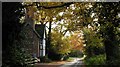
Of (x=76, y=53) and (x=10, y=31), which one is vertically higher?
(x=10, y=31)

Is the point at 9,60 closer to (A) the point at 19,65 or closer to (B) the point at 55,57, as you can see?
(A) the point at 19,65

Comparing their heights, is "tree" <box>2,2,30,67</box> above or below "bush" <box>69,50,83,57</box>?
above

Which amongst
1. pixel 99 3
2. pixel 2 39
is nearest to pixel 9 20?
pixel 2 39

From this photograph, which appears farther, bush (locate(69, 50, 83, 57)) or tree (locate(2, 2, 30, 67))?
bush (locate(69, 50, 83, 57))

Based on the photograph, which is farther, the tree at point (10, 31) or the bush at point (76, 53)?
the bush at point (76, 53)

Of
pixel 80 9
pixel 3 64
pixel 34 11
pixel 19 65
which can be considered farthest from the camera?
pixel 19 65

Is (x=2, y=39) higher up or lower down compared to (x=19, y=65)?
higher up

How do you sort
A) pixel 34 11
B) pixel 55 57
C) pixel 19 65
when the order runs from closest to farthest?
pixel 34 11 < pixel 19 65 < pixel 55 57

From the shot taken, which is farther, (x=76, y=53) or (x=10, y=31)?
(x=76, y=53)

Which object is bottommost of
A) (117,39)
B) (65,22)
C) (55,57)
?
(55,57)

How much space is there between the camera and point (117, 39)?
813 inches

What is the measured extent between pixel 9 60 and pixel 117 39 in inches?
327

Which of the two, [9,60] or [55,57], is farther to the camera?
[55,57]

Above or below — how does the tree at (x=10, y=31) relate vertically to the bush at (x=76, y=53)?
above
